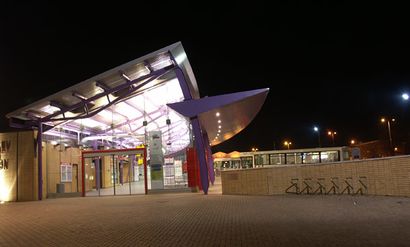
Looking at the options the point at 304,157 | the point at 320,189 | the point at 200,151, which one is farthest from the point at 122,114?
the point at 304,157

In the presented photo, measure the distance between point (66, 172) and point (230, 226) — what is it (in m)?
18.9

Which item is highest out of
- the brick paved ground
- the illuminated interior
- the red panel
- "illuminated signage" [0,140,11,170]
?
the illuminated interior

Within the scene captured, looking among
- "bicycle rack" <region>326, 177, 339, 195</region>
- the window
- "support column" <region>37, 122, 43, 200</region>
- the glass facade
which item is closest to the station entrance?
the window

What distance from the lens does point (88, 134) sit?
95.3 feet

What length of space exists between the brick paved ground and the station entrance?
9.49 m

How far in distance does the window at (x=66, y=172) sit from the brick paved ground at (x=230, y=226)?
1126cm

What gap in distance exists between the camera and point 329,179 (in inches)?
725

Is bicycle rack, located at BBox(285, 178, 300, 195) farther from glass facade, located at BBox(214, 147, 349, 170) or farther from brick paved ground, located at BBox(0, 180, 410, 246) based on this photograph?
glass facade, located at BBox(214, 147, 349, 170)

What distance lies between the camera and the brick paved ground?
8.21 m

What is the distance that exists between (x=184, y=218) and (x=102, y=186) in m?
21.5

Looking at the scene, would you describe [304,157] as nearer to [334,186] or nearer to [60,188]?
[334,186]

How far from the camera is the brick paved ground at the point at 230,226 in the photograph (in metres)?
8.21

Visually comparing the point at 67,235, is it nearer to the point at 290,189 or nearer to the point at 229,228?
the point at 229,228

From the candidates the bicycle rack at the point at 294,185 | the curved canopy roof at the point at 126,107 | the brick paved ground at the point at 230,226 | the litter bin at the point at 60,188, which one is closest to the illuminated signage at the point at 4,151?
the curved canopy roof at the point at 126,107
